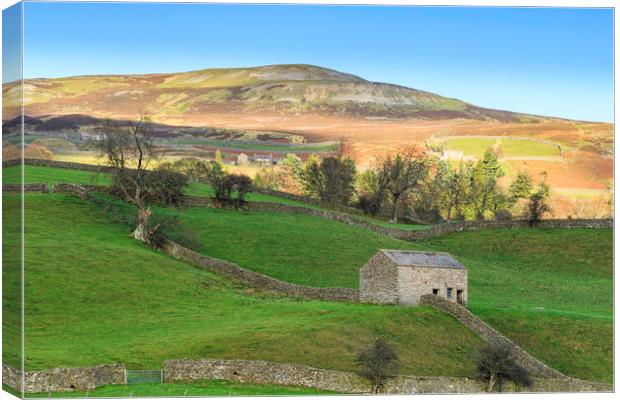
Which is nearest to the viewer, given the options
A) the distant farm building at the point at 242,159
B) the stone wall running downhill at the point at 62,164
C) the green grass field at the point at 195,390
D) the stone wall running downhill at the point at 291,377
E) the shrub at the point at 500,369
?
the green grass field at the point at 195,390

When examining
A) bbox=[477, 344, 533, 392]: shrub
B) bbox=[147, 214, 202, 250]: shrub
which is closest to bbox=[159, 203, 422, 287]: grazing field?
bbox=[147, 214, 202, 250]: shrub

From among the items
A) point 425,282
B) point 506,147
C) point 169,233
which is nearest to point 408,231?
point 169,233

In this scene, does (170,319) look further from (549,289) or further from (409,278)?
(549,289)

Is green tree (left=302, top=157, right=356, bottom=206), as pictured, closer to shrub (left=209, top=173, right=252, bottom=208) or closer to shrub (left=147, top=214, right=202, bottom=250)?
shrub (left=209, top=173, right=252, bottom=208)

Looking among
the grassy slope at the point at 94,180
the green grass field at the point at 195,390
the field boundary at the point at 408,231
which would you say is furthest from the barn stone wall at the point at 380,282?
the field boundary at the point at 408,231

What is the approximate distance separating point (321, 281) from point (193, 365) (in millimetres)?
25574

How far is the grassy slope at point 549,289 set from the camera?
5822 centimetres

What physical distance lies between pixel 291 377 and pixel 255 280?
72.6 ft

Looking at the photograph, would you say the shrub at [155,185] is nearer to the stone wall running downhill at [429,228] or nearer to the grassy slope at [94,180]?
the grassy slope at [94,180]

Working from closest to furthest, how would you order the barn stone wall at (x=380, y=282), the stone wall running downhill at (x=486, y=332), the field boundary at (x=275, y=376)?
the field boundary at (x=275, y=376)
the stone wall running downhill at (x=486, y=332)
the barn stone wall at (x=380, y=282)

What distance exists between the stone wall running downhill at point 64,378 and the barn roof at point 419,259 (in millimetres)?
17482

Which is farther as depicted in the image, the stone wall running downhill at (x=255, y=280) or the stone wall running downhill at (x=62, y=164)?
the stone wall running downhill at (x=62, y=164)

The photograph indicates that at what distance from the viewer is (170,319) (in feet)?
200

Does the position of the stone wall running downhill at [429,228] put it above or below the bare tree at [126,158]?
below
